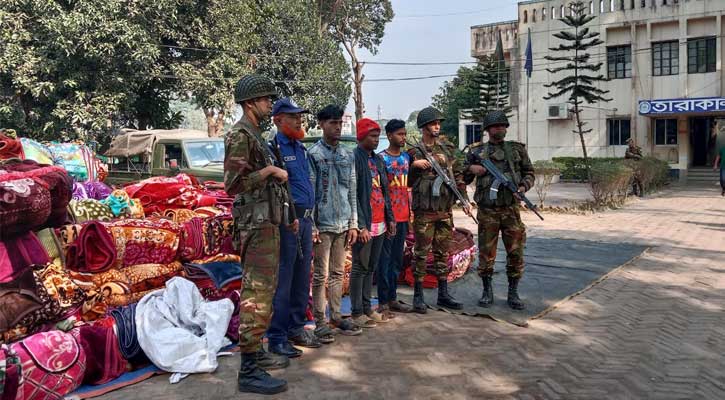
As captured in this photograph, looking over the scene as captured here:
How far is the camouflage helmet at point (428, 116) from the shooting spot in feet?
16.8

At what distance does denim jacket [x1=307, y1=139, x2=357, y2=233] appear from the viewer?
432 centimetres

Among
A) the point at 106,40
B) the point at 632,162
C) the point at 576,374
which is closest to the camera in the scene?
the point at 576,374

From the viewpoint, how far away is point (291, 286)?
13.8 feet

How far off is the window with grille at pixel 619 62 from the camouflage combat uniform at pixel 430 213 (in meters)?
22.3

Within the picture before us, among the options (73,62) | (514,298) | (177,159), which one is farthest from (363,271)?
(73,62)

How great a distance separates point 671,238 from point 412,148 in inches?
242

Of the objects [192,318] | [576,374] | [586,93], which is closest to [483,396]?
[576,374]

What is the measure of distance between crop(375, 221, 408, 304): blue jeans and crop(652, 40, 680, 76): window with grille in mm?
22694

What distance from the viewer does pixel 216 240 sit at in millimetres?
4910

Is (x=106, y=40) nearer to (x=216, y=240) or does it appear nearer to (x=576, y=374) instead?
(x=216, y=240)

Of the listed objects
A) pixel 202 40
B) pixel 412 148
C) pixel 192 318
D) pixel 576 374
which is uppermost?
pixel 202 40

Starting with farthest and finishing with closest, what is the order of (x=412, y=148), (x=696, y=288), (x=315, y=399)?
(x=696, y=288)
(x=412, y=148)
(x=315, y=399)

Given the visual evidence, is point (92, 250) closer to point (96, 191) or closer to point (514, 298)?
point (96, 191)

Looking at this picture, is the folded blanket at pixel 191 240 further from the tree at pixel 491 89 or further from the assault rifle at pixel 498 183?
the tree at pixel 491 89
